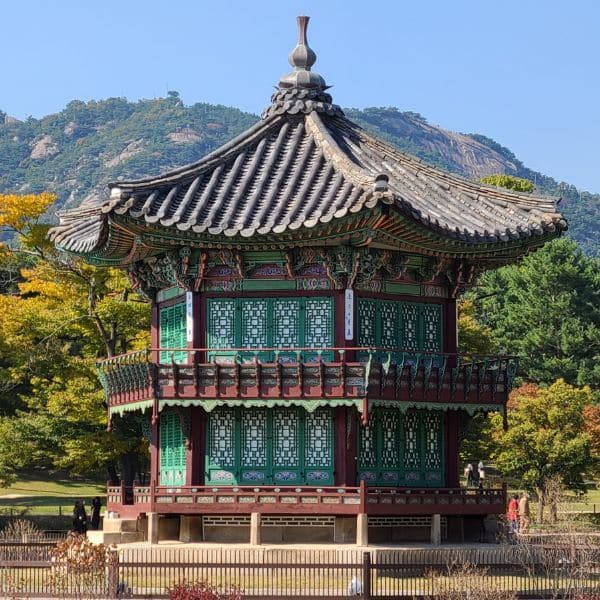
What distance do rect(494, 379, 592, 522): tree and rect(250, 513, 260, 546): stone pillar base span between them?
94.3ft

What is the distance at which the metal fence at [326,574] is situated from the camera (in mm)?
34688

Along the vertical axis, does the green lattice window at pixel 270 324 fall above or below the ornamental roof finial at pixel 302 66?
below

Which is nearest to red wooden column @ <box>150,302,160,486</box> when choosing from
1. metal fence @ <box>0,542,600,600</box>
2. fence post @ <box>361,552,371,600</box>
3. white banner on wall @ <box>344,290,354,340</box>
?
metal fence @ <box>0,542,600,600</box>

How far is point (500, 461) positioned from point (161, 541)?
1177 inches

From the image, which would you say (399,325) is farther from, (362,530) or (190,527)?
(190,527)

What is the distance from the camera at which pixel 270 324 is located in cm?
4391

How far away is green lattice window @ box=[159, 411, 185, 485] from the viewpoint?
4488cm

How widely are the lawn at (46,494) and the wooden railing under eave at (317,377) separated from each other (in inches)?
1058

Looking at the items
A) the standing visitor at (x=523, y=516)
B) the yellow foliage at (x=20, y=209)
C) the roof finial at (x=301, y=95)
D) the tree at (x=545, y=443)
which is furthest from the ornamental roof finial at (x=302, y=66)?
the tree at (x=545, y=443)

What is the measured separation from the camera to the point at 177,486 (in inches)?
1709

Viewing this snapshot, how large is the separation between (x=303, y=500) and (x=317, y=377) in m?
3.41

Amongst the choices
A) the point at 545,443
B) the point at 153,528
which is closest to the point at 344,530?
the point at 153,528

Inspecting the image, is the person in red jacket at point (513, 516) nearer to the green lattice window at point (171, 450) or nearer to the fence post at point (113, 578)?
the green lattice window at point (171, 450)

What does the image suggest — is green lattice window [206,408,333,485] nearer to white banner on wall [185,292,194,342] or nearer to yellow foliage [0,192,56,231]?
white banner on wall [185,292,194,342]
